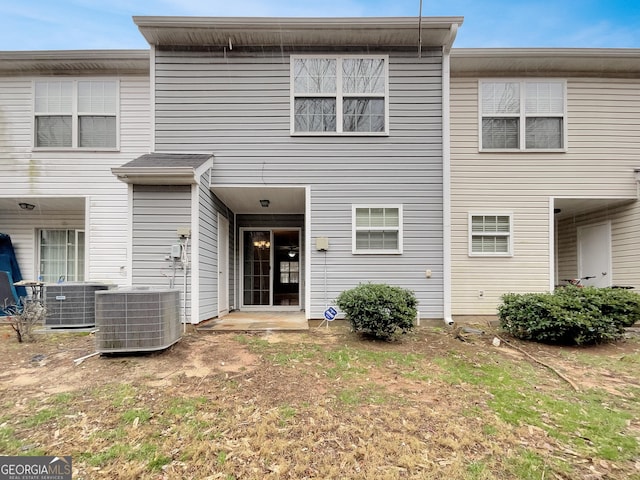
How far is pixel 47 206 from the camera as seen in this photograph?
25.2ft

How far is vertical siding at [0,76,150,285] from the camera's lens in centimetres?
713

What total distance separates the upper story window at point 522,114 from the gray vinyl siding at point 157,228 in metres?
6.28

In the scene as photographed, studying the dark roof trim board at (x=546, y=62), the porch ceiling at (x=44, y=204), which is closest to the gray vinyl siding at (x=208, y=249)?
the porch ceiling at (x=44, y=204)

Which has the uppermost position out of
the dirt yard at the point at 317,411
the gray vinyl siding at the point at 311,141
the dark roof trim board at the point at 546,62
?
the dark roof trim board at the point at 546,62

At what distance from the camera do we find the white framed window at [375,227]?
6.22 metres

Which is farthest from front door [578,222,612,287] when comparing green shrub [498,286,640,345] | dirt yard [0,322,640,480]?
dirt yard [0,322,640,480]

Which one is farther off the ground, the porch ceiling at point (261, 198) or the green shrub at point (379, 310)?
the porch ceiling at point (261, 198)

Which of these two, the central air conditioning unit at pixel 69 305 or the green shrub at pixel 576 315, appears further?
the central air conditioning unit at pixel 69 305

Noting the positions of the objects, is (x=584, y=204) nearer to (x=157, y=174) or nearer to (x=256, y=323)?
(x=256, y=323)

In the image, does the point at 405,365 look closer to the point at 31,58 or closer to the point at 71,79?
the point at 71,79

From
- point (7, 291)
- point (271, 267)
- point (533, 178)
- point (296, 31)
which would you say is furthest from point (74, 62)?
point (533, 178)

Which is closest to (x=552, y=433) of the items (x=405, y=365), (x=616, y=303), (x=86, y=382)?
(x=405, y=365)

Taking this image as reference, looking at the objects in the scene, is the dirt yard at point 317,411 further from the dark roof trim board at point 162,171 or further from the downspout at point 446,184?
the dark roof trim board at point 162,171

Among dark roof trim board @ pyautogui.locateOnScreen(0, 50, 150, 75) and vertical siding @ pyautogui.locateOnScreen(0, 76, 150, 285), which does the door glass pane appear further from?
dark roof trim board @ pyautogui.locateOnScreen(0, 50, 150, 75)
